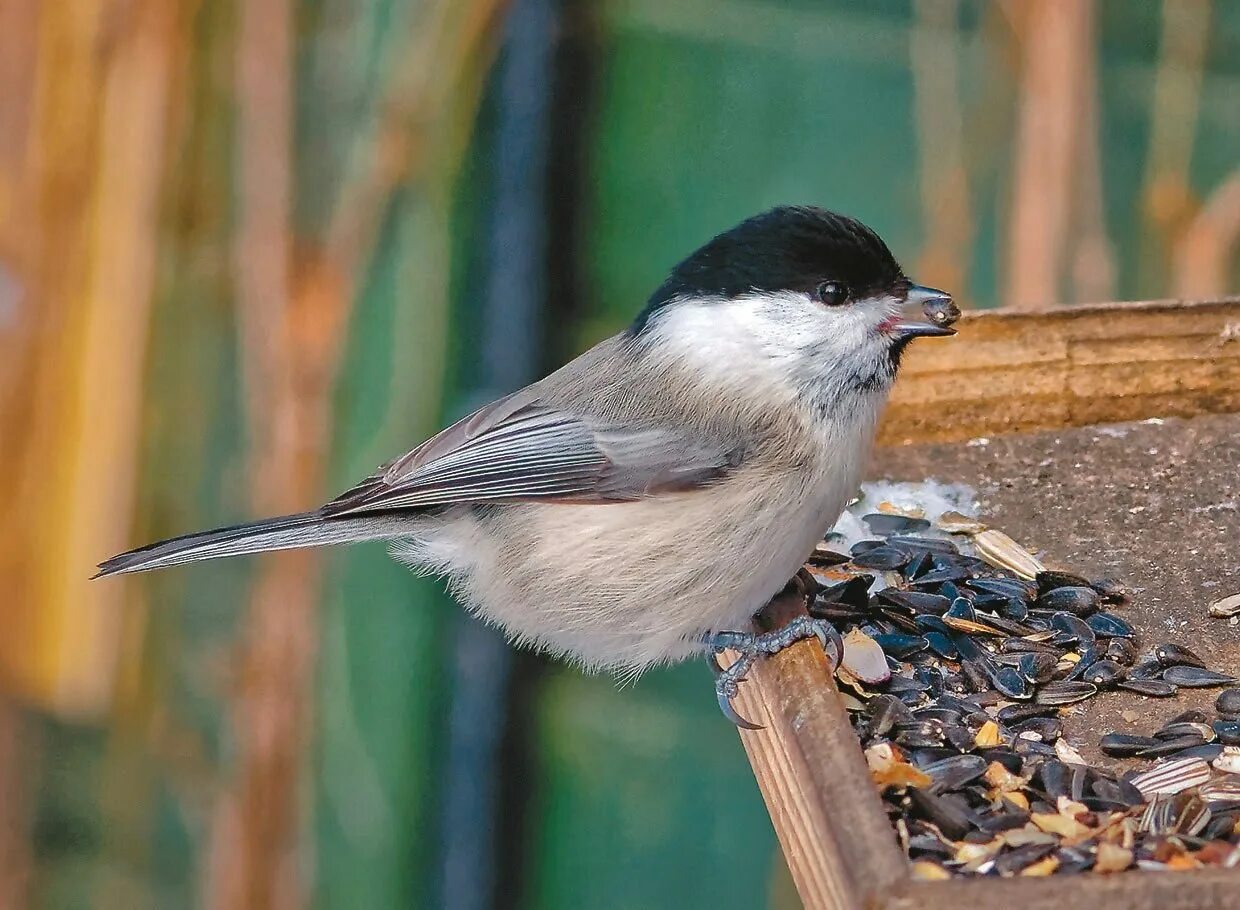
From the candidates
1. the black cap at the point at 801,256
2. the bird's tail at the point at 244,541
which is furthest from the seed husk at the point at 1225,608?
the bird's tail at the point at 244,541

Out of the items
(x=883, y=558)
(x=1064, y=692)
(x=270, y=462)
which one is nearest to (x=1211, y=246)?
(x=883, y=558)

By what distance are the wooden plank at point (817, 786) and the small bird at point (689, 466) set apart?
67 mm

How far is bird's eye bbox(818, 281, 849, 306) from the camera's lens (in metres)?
1.59

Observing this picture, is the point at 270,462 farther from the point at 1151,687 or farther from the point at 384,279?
the point at 1151,687

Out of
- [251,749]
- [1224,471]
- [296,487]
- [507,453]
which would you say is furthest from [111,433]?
[1224,471]

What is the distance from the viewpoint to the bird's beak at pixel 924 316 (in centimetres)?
160

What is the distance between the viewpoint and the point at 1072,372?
6.49 feet

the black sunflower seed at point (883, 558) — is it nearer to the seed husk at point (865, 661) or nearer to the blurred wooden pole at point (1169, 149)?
the seed husk at point (865, 661)

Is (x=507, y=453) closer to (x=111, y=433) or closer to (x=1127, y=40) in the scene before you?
(x=111, y=433)

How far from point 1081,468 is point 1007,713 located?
555 mm

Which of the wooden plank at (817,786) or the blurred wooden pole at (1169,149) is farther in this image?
the blurred wooden pole at (1169,149)

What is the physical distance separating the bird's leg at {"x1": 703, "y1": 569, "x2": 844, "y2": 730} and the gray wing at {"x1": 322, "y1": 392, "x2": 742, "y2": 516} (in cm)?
18

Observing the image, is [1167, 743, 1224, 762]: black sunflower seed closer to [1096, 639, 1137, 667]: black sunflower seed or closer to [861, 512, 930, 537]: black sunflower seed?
[1096, 639, 1137, 667]: black sunflower seed

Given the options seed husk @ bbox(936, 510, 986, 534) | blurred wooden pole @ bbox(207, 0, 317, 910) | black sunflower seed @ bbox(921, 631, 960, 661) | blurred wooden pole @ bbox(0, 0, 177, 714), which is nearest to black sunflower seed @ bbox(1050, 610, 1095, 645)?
black sunflower seed @ bbox(921, 631, 960, 661)
